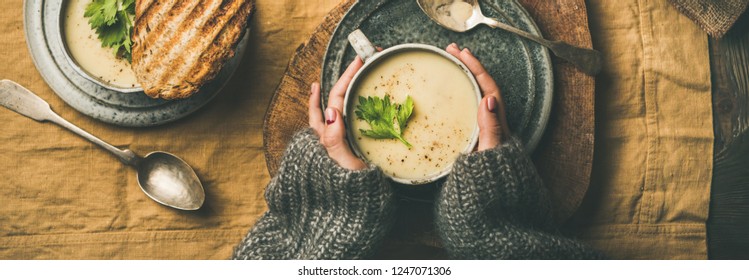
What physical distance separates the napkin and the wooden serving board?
21 cm

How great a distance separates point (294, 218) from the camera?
1050 mm

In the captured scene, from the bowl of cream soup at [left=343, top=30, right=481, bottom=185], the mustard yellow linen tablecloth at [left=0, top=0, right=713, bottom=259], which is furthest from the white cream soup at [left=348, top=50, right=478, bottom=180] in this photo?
the mustard yellow linen tablecloth at [left=0, top=0, right=713, bottom=259]

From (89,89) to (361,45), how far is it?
0.53m

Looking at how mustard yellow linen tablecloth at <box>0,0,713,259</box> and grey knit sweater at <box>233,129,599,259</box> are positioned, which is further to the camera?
mustard yellow linen tablecloth at <box>0,0,713,259</box>

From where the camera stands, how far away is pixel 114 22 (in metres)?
1.02

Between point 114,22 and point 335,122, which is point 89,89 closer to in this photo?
point 114,22

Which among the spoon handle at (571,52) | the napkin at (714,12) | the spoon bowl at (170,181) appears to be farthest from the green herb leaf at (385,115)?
the napkin at (714,12)

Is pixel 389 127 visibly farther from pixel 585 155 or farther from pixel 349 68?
pixel 585 155

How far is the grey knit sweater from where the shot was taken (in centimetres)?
93

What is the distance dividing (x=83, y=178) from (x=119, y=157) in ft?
0.32

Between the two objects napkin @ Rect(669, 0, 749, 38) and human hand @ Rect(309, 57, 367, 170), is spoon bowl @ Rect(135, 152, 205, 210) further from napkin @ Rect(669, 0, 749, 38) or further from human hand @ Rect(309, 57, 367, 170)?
napkin @ Rect(669, 0, 749, 38)

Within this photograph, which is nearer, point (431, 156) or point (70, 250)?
point (431, 156)

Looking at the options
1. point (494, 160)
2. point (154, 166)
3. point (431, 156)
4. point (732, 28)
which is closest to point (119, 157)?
point (154, 166)

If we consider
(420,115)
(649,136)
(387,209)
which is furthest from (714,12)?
(387,209)
